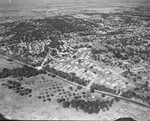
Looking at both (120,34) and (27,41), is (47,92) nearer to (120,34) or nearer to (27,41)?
(27,41)

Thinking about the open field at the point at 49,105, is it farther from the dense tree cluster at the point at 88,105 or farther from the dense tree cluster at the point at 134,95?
the dense tree cluster at the point at 134,95

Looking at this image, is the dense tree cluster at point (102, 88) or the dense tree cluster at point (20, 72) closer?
the dense tree cluster at point (102, 88)

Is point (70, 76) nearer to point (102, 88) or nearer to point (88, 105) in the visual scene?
point (102, 88)

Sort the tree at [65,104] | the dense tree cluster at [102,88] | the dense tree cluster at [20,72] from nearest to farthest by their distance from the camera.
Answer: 1. the tree at [65,104]
2. the dense tree cluster at [102,88]
3. the dense tree cluster at [20,72]

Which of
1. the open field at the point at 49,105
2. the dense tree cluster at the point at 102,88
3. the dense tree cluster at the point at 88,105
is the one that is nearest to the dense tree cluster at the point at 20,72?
the open field at the point at 49,105

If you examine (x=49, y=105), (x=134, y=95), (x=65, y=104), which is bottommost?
(x=134, y=95)

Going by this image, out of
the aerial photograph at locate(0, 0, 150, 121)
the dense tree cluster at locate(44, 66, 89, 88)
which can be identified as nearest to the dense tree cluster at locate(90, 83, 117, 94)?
the aerial photograph at locate(0, 0, 150, 121)

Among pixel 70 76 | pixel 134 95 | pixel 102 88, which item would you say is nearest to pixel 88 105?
pixel 102 88

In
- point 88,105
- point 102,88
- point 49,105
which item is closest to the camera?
point 88,105
